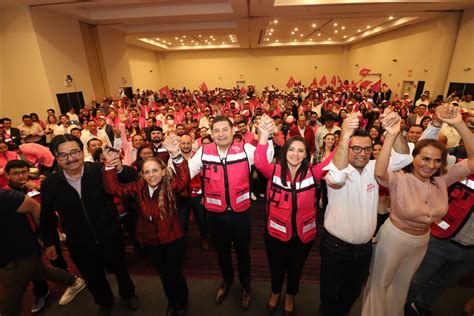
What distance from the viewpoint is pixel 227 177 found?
2.12 m

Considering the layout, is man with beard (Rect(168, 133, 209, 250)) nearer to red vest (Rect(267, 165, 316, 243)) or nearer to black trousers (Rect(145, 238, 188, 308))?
black trousers (Rect(145, 238, 188, 308))

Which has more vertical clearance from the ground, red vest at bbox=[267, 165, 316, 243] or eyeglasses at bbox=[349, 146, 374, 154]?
eyeglasses at bbox=[349, 146, 374, 154]

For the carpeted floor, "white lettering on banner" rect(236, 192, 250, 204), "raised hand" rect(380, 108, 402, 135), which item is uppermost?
"raised hand" rect(380, 108, 402, 135)

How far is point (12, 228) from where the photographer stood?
1.87 m

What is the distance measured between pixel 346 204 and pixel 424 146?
27.2 inches

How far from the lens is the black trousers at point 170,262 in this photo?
82.4 inches

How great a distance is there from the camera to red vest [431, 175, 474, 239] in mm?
1923

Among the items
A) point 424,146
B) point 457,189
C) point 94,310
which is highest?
point 424,146

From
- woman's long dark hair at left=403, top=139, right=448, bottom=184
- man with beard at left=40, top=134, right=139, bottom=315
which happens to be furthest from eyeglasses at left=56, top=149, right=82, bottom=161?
woman's long dark hair at left=403, top=139, right=448, bottom=184

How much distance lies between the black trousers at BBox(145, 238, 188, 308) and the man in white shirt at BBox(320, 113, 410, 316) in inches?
50.6

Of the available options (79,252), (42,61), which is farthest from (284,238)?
(42,61)

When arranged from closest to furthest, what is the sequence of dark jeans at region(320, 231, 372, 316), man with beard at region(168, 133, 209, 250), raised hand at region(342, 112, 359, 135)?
raised hand at region(342, 112, 359, 135)
dark jeans at region(320, 231, 372, 316)
man with beard at region(168, 133, 209, 250)

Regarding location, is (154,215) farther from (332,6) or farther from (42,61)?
(332,6)

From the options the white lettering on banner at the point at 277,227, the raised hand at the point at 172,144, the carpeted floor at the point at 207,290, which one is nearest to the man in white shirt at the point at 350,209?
the white lettering on banner at the point at 277,227
